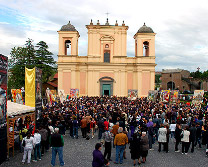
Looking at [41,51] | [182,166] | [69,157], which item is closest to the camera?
[182,166]

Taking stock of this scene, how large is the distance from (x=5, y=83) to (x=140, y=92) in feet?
109

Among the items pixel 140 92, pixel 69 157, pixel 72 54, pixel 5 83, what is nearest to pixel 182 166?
pixel 69 157

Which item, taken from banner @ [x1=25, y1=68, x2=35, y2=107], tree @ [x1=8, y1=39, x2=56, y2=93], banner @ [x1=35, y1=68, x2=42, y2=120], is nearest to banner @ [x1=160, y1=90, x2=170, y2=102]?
banner @ [x1=35, y1=68, x2=42, y2=120]

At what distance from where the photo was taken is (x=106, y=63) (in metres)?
41.2

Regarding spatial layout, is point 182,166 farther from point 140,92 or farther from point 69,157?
point 140,92

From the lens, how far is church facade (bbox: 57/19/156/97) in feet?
135

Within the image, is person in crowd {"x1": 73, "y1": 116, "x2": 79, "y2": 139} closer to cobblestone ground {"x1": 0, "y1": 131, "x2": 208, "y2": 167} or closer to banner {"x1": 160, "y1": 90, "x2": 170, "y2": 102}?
cobblestone ground {"x1": 0, "y1": 131, "x2": 208, "y2": 167}

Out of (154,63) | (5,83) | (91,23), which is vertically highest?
(91,23)

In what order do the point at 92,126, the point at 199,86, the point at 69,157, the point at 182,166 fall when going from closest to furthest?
the point at 182,166
the point at 69,157
the point at 92,126
the point at 199,86

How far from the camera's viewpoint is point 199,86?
70.2m

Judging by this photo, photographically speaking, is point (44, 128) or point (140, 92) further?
point (140, 92)

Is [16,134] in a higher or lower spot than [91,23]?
lower

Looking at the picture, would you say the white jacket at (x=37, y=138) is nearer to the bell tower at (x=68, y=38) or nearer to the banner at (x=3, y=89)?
the banner at (x=3, y=89)

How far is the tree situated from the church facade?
29.5 feet
